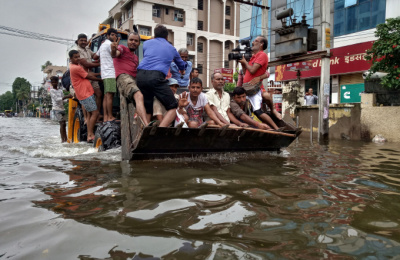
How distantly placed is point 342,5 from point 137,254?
67.9 ft

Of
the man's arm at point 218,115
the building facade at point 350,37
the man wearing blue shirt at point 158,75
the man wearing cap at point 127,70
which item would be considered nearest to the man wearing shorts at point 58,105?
the man wearing cap at point 127,70

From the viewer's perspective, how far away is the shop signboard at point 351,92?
59.5ft

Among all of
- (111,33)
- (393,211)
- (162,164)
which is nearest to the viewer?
(393,211)

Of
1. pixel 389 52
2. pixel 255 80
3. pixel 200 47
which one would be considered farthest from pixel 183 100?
pixel 200 47

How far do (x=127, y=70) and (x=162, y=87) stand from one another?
104 cm

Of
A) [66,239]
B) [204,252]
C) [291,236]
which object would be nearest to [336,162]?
[291,236]

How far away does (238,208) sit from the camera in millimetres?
2607

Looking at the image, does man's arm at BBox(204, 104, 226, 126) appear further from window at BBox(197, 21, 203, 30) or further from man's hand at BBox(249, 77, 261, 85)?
window at BBox(197, 21, 203, 30)

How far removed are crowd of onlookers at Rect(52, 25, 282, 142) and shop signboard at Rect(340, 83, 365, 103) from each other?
13697mm

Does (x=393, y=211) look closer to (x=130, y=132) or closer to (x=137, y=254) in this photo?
(x=137, y=254)

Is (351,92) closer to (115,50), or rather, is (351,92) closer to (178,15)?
(115,50)

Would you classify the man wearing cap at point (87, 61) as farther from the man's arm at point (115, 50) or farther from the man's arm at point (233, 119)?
the man's arm at point (233, 119)

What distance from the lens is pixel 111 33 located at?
617cm

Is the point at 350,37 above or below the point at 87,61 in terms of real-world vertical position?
above
